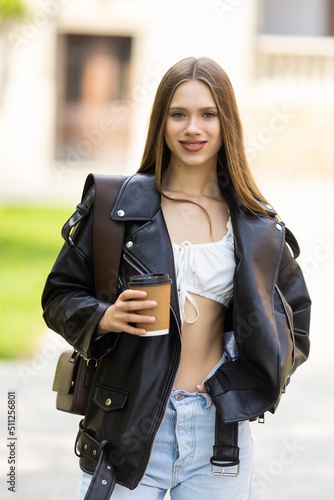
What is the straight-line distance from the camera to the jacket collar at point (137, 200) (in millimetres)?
2518

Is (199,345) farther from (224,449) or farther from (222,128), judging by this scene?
(222,128)

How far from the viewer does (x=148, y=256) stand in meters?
2.46

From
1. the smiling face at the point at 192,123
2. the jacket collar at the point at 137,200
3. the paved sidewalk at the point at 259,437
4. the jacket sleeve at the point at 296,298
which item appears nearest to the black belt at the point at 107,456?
the jacket sleeve at the point at 296,298

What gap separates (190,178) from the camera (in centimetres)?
273

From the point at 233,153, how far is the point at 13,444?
9.14 ft

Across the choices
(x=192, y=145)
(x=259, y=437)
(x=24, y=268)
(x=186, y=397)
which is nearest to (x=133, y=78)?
(x=24, y=268)

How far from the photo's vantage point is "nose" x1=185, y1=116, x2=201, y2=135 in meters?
2.54

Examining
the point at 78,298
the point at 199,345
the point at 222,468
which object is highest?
the point at 78,298

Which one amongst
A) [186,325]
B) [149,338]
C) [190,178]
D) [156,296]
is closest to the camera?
[156,296]

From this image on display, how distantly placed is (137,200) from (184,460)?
0.77m

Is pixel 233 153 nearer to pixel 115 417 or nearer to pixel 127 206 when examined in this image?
pixel 127 206

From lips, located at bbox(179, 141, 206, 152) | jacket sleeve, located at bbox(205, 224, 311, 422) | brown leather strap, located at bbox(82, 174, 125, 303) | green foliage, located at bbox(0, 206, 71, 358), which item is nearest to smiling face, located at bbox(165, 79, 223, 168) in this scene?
lips, located at bbox(179, 141, 206, 152)

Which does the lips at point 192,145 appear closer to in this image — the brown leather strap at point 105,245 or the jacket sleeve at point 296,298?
the brown leather strap at point 105,245

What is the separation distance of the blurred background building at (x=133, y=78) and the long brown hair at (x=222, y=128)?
15.1 metres
